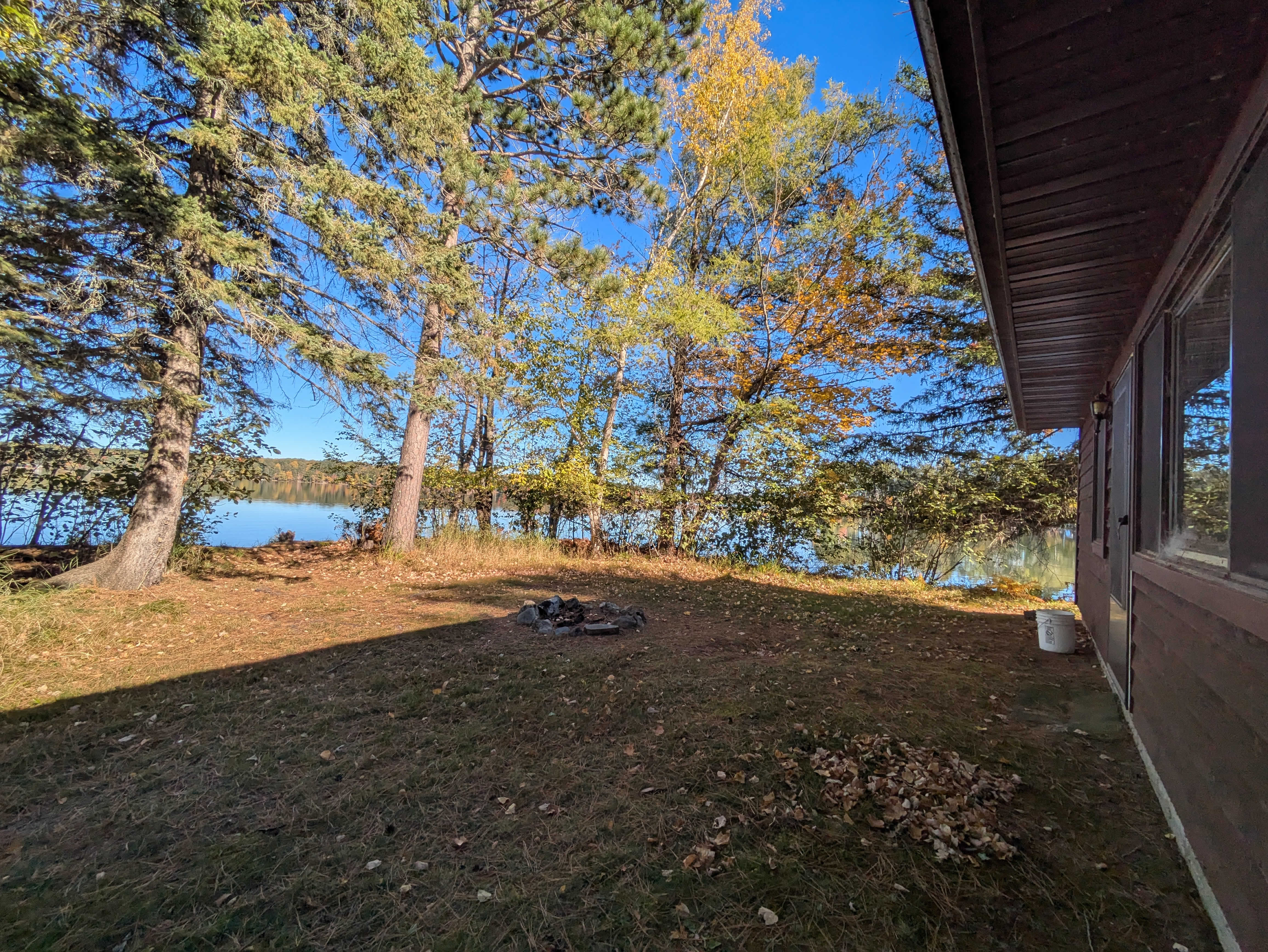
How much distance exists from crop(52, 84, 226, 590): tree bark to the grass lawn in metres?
1.19

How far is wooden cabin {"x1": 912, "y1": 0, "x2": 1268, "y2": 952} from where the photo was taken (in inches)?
54.7

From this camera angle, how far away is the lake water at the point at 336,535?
9383 millimetres

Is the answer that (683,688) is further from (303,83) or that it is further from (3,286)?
(303,83)

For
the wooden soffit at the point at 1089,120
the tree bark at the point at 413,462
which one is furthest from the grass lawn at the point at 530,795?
the tree bark at the point at 413,462

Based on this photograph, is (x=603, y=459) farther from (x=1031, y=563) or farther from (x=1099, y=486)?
(x=1031, y=563)

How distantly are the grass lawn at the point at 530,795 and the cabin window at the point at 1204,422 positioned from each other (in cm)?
115

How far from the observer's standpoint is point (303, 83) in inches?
209

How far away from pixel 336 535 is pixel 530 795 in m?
9.27

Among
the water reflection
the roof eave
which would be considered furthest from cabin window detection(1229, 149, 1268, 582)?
the water reflection

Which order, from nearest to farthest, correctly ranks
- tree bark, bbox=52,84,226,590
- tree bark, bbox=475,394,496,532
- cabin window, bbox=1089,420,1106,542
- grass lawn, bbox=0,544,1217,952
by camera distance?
grass lawn, bbox=0,544,1217,952, cabin window, bbox=1089,420,1106,542, tree bark, bbox=52,84,226,590, tree bark, bbox=475,394,496,532

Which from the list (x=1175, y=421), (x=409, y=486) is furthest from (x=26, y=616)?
(x=1175, y=421)

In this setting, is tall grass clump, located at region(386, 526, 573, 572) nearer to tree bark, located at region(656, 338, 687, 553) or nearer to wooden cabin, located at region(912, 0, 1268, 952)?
tree bark, located at region(656, 338, 687, 553)

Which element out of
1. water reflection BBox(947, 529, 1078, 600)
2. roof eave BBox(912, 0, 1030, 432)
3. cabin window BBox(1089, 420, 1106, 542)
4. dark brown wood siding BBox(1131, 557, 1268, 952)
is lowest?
water reflection BBox(947, 529, 1078, 600)

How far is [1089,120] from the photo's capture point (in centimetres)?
175
